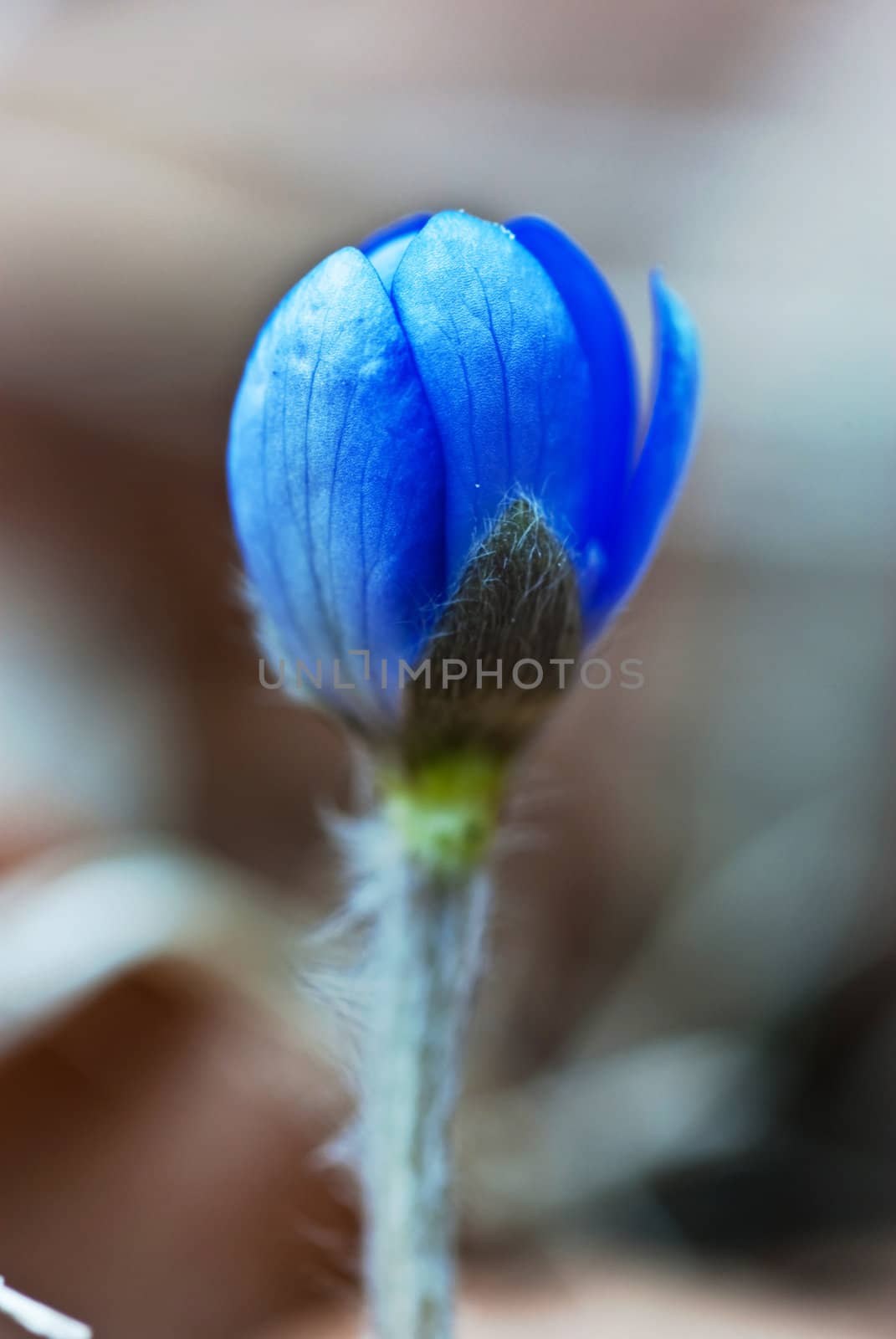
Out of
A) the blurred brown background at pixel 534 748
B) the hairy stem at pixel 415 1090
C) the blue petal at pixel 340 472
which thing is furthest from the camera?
the blurred brown background at pixel 534 748

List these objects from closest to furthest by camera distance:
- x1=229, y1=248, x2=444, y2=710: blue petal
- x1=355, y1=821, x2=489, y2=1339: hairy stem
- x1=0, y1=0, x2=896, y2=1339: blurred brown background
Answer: x1=229, y1=248, x2=444, y2=710: blue petal → x1=355, y1=821, x2=489, y2=1339: hairy stem → x1=0, y1=0, x2=896, y2=1339: blurred brown background

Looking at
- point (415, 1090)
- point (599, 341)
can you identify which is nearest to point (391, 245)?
point (599, 341)

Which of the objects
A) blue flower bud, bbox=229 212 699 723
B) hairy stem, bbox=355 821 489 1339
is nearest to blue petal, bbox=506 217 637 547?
blue flower bud, bbox=229 212 699 723

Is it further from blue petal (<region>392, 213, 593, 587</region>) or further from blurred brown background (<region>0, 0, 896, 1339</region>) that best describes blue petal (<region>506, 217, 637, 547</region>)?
blurred brown background (<region>0, 0, 896, 1339</region>)

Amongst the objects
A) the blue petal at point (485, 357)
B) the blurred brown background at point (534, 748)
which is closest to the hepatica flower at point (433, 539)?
the blue petal at point (485, 357)

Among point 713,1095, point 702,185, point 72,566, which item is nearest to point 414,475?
point 713,1095

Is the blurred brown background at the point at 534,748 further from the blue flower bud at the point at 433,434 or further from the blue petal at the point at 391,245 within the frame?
the blue petal at the point at 391,245

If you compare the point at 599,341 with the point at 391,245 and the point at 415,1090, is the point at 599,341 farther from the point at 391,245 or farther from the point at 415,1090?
the point at 415,1090
